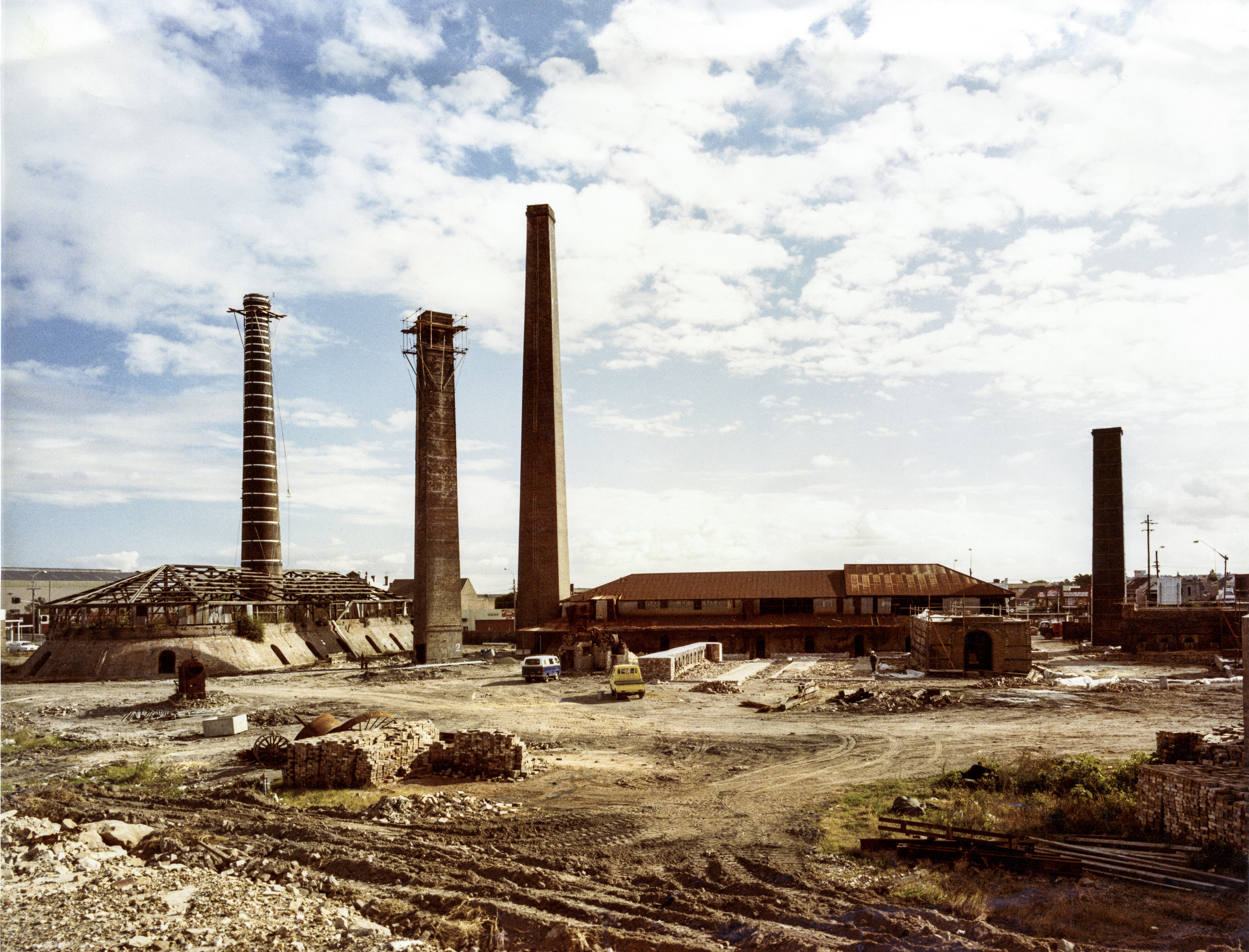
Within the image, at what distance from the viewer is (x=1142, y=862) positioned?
12539 mm

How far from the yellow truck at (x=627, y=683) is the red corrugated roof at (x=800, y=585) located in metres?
22.4

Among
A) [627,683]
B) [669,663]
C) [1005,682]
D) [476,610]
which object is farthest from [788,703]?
[476,610]

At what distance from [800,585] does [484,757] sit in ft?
131

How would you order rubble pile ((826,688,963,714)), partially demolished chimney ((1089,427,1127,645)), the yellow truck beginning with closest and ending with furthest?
rubble pile ((826,688,963,714)) < the yellow truck < partially demolished chimney ((1089,427,1127,645))

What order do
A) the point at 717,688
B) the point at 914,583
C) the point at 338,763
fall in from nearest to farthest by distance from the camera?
1. the point at 338,763
2. the point at 717,688
3. the point at 914,583

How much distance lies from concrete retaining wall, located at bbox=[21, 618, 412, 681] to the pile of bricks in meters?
39.1

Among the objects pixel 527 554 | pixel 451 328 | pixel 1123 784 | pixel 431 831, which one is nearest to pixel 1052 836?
pixel 1123 784

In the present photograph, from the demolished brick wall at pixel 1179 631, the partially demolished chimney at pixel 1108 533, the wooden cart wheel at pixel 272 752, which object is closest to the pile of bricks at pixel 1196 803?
the wooden cart wheel at pixel 272 752

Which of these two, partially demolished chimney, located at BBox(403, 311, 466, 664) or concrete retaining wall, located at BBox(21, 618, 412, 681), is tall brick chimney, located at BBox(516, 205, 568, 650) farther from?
concrete retaining wall, located at BBox(21, 618, 412, 681)

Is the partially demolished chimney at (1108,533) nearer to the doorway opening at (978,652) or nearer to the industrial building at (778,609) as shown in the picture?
the industrial building at (778,609)

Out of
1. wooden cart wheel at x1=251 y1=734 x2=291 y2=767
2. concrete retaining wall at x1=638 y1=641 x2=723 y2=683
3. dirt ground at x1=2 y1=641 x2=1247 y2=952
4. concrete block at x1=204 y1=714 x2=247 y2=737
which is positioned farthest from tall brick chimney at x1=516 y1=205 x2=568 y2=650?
wooden cart wheel at x1=251 y1=734 x2=291 y2=767

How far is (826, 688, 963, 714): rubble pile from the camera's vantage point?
95.6 ft

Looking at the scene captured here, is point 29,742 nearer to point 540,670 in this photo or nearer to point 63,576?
point 540,670

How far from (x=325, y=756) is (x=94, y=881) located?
662cm
